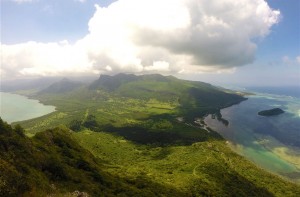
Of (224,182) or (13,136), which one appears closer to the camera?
(13,136)

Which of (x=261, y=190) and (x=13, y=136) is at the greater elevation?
(x=13, y=136)

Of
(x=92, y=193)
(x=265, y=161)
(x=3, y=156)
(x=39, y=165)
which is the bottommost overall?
(x=265, y=161)

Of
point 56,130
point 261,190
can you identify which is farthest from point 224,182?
point 56,130

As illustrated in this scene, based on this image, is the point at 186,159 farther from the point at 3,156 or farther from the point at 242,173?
the point at 3,156

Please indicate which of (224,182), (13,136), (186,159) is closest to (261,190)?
(224,182)

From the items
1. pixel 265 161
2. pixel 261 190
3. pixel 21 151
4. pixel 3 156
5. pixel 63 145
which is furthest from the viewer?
pixel 265 161

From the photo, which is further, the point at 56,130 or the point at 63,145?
the point at 56,130

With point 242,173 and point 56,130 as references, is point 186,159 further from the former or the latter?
point 56,130

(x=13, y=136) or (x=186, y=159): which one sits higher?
(x=13, y=136)

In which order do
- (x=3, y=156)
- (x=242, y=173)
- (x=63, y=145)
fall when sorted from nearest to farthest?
1. (x=3, y=156)
2. (x=63, y=145)
3. (x=242, y=173)
